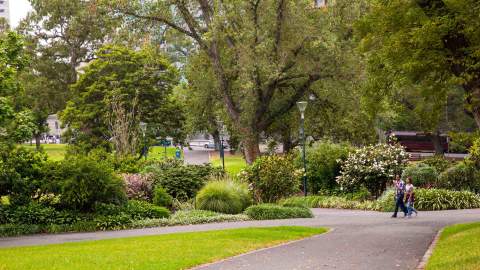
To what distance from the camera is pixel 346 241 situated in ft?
51.9

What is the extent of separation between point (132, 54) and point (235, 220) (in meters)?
25.3

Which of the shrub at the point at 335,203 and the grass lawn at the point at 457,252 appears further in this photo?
the shrub at the point at 335,203

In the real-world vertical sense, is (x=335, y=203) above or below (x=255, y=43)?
below

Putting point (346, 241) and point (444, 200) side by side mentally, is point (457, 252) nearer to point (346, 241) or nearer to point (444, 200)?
point (346, 241)

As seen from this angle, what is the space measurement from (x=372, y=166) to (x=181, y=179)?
31.2 feet

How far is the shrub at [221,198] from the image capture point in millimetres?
22766

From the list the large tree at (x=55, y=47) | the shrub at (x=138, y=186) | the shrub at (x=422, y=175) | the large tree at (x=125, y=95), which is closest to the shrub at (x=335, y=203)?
the shrub at (x=422, y=175)

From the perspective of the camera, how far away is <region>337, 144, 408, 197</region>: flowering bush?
29203 mm

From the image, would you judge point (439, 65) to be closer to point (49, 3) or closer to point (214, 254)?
point (214, 254)

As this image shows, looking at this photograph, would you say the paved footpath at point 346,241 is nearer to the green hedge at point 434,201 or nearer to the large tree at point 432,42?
the green hedge at point 434,201

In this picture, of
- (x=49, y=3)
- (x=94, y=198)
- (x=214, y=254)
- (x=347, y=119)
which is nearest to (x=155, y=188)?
(x=94, y=198)

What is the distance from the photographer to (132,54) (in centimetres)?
4347

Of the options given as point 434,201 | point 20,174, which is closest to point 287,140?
point 434,201

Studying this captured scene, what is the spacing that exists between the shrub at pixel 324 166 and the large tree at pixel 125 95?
1380 centimetres
